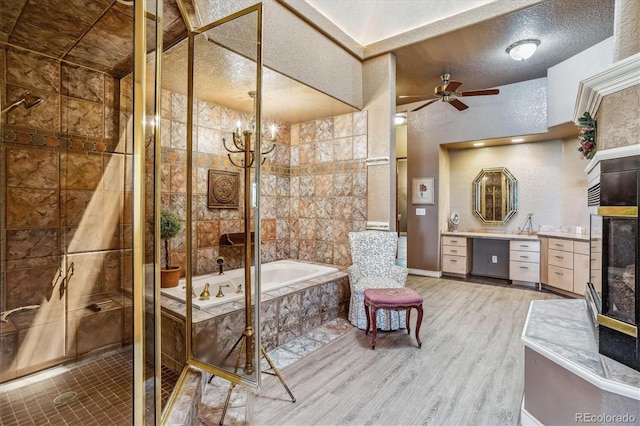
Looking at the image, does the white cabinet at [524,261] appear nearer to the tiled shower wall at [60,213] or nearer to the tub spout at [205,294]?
the tub spout at [205,294]

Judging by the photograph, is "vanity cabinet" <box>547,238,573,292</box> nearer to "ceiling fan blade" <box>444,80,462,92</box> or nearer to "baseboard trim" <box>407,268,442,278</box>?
"baseboard trim" <box>407,268,442,278</box>

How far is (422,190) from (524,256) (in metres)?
1.93

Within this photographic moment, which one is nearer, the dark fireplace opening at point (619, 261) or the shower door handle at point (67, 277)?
the dark fireplace opening at point (619, 261)

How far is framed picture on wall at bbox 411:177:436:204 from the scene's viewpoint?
5.53m

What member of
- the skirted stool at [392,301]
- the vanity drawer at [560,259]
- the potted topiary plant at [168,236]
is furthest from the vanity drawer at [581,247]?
the potted topiary plant at [168,236]

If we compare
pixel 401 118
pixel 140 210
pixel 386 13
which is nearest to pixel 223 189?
pixel 140 210

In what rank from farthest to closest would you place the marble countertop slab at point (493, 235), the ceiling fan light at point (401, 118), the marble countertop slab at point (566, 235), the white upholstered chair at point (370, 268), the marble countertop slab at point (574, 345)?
the ceiling fan light at point (401, 118)
the marble countertop slab at point (493, 235)
the marble countertop slab at point (566, 235)
the white upholstered chair at point (370, 268)
the marble countertop slab at point (574, 345)

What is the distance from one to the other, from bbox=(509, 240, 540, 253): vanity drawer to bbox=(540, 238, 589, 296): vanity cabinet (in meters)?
0.10

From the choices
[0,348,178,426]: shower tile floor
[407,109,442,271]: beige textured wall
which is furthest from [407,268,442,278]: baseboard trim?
[0,348,178,426]: shower tile floor

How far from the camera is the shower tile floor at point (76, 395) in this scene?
1.62 m

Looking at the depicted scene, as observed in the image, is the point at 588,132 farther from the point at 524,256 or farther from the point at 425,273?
the point at 425,273

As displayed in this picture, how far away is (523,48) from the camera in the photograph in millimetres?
3490

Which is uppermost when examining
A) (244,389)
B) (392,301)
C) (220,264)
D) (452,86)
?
(452,86)

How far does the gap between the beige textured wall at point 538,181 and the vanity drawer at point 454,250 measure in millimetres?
607
